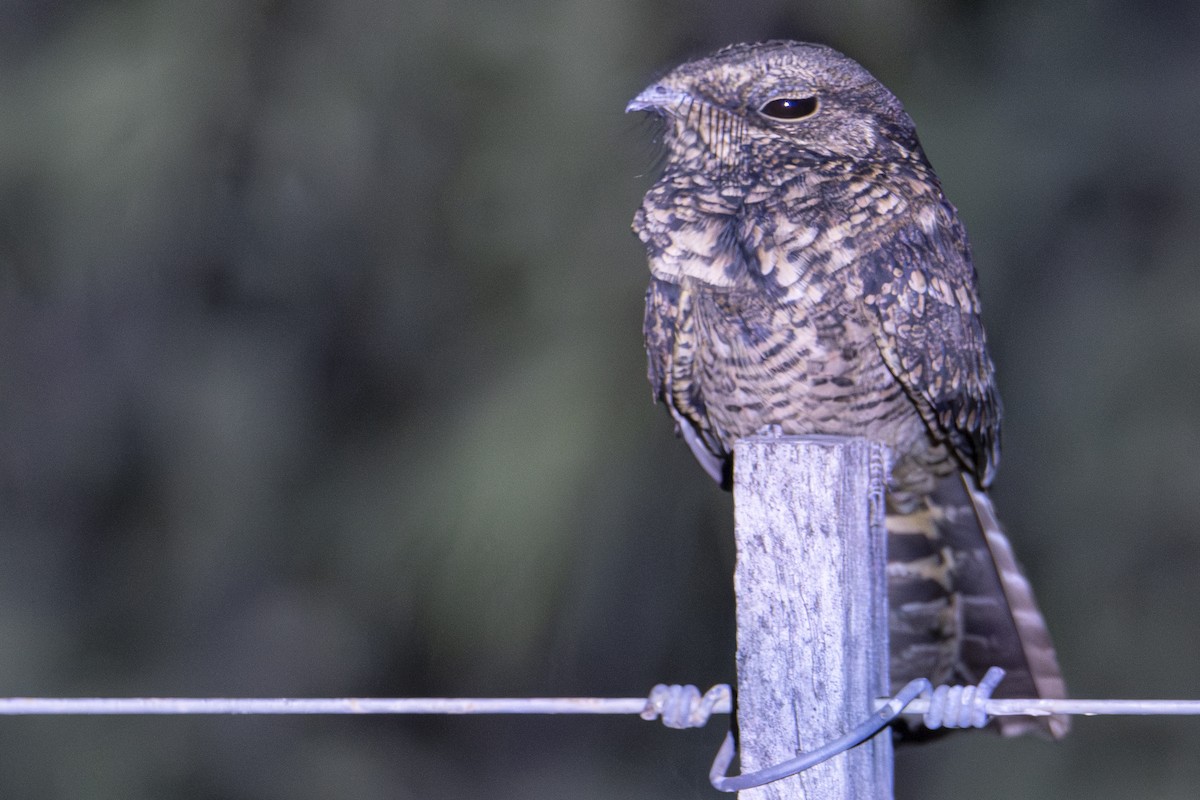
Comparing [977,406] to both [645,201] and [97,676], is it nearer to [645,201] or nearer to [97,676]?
[645,201]

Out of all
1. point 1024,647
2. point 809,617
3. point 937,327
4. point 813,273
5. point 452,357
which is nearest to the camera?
point 809,617

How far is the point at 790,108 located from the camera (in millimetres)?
1690

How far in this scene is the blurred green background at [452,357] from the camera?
2.71 m

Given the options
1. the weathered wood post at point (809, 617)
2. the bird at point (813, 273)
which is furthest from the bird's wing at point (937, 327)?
the weathered wood post at point (809, 617)

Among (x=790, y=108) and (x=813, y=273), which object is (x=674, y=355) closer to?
(x=813, y=273)

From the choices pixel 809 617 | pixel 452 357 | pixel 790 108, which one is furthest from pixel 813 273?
pixel 452 357

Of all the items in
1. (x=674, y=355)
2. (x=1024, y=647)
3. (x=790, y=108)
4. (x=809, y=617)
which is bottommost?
(x=1024, y=647)

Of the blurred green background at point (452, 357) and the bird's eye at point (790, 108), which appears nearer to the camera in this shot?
the bird's eye at point (790, 108)

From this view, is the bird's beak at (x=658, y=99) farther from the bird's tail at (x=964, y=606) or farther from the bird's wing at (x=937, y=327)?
the bird's tail at (x=964, y=606)

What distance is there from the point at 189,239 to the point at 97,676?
109 centimetres

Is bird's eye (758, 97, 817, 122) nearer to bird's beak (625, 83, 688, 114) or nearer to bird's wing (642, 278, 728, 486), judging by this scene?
bird's beak (625, 83, 688, 114)

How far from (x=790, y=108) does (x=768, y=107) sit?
3 cm

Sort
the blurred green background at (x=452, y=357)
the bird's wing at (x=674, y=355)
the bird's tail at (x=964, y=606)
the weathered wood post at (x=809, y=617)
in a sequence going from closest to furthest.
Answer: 1. the weathered wood post at (x=809, y=617)
2. the bird's wing at (x=674, y=355)
3. the bird's tail at (x=964, y=606)
4. the blurred green background at (x=452, y=357)

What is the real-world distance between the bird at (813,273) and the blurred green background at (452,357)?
85cm
